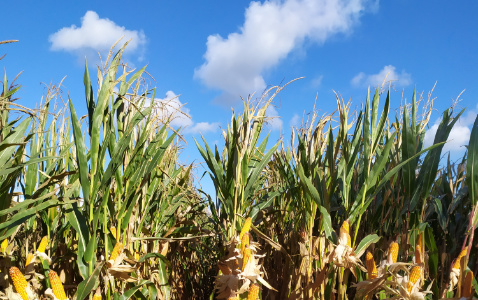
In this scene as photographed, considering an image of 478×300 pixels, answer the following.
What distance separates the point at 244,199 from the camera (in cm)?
262

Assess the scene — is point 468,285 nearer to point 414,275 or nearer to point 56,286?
point 414,275

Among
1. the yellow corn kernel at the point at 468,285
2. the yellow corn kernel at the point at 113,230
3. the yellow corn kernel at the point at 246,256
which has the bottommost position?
the yellow corn kernel at the point at 468,285

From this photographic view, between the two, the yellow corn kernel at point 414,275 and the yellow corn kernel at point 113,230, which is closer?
the yellow corn kernel at point 414,275

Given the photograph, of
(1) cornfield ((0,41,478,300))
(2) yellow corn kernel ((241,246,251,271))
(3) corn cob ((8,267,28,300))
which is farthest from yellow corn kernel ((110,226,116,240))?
(2) yellow corn kernel ((241,246,251,271))

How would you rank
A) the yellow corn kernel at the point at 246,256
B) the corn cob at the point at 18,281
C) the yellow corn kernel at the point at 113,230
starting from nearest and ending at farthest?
the corn cob at the point at 18,281
the yellow corn kernel at the point at 246,256
the yellow corn kernel at the point at 113,230

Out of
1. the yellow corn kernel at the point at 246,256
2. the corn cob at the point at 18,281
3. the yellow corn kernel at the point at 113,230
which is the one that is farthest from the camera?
the yellow corn kernel at the point at 113,230

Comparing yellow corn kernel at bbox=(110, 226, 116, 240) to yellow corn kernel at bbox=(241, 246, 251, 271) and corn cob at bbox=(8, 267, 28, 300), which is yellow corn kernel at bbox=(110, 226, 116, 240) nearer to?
corn cob at bbox=(8, 267, 28, 300)

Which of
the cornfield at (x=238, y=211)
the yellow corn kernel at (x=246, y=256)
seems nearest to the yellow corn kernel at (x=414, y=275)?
the cornfield at (x=238, y=211)

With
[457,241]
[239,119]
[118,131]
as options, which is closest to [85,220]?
[118,131]

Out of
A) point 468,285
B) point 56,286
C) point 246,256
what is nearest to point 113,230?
point 56,286

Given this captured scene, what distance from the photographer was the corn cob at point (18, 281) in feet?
5.62

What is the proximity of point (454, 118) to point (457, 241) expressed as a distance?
976mm

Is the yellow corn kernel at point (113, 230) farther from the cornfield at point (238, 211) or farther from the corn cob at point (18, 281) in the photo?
the corn cob at point (18, 281)

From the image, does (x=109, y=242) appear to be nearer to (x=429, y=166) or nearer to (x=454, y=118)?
(x=429, y=166)
